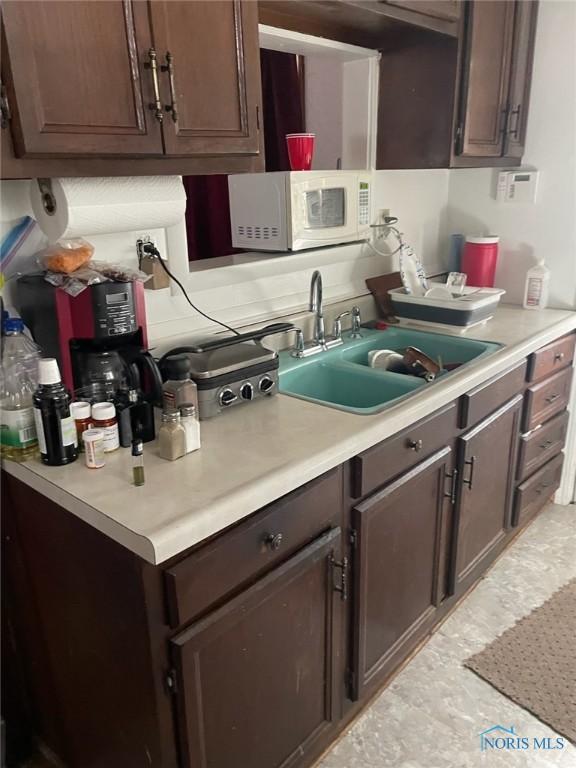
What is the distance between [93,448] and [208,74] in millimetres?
815

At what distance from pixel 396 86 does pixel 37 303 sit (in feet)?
5.23

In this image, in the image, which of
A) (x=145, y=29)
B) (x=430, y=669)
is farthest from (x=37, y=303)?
(x=430, y=669)

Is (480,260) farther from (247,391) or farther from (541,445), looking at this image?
(247,391)

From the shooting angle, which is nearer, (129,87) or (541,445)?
(129,87)

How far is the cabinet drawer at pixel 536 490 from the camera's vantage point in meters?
2.27

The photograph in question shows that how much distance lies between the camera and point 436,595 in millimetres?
1854

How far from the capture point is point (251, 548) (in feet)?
3.69

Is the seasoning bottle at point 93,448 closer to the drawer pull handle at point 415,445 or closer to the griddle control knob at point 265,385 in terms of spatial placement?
the griddle control knob at point 265,385

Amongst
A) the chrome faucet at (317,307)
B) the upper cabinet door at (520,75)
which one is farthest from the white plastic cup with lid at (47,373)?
the upper cabinet door at (520,75)

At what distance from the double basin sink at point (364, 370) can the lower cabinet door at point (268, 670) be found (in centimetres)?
43

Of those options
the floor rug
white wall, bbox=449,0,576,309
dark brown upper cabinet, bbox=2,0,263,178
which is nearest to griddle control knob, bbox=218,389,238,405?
dark brown upper cabinet, bbox=2,0,263,178

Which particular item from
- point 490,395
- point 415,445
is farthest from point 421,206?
point 415,445

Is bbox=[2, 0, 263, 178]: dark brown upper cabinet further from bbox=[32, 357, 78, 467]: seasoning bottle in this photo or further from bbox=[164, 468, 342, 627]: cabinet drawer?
bbox=[164, 468, 342, 627]: cabinet drawer

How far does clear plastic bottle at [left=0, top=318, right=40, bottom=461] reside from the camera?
46.7 inches
